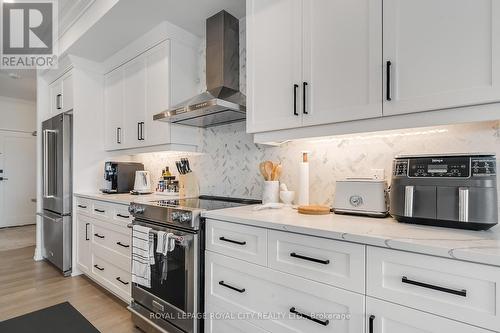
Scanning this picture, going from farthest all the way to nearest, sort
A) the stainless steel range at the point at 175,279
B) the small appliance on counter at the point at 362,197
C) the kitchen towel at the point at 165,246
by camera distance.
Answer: the kitchen towel at the point at 165,246 → the stainless steel range at the point at 175,279 → the small appliance on counter at the point at 362,197

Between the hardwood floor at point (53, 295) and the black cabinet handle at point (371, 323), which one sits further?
the hardwood floor at point (53, 295)

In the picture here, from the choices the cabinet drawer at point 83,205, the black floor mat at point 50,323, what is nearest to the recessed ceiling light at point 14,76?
the cabinet drawer at point 83,205

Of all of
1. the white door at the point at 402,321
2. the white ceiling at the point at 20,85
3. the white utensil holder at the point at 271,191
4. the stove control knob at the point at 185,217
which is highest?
the white ceiling at the point at 20,85

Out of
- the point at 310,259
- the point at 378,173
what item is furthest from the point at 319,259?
the point at 378,173

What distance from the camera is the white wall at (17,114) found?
5473 millimetres

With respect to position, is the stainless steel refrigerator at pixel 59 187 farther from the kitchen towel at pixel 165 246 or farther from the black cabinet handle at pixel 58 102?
the kitchen towel at pixel 165 246

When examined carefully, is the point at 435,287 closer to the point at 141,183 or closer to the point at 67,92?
the point at 141,183

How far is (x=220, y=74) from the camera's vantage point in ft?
7.22

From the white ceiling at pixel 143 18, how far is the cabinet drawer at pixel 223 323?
2.16 m

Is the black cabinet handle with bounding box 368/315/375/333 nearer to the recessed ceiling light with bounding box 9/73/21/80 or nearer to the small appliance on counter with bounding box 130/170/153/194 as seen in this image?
the small appliance on counter with bounding box 130/170/153/194

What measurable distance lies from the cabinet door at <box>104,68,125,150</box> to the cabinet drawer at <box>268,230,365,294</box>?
2.39m

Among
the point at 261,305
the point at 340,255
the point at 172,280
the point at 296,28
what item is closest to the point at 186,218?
the point at 172,280

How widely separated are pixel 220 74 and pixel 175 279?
1.57 m

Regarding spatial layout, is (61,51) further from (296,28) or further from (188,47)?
(296,28)
